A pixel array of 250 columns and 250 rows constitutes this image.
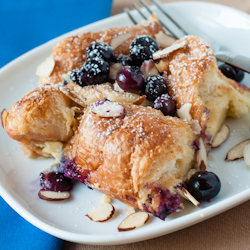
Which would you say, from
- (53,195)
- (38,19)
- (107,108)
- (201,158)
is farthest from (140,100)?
(38,19)

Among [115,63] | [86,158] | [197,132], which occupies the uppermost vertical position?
[115,63]

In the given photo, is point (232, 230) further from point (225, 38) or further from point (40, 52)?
point (40, 52)

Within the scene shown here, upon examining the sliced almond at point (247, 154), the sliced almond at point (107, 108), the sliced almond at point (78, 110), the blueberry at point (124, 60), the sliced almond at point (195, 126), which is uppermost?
the blueberry at point (124, 60)

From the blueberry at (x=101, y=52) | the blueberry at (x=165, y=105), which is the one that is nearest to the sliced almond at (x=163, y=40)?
the blueberry at (x=101, y=52)

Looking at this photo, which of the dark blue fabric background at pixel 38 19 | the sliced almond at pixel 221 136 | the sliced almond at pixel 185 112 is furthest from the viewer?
the dark blue fabric background at pixel 38 19

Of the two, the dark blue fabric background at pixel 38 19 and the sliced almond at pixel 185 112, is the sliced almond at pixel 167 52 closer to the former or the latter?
the sliced almond at pixel 185 112

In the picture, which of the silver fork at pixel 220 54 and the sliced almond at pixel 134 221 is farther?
the silver fork at pixel 220 54

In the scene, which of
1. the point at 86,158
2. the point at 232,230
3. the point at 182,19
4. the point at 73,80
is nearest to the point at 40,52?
the point at 73,80
